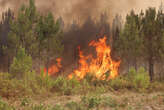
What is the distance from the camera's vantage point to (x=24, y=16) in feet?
73.7

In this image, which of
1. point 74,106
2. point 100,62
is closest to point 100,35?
point 100,62

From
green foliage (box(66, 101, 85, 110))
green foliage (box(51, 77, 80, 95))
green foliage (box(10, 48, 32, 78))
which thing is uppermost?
green foliage (box(10, 48, 32, 78))

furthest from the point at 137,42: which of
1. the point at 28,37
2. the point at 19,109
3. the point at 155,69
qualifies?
the point at 19,109

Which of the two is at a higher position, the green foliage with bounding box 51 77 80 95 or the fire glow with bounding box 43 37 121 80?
the fire glow with bounding box 43 37 121 80

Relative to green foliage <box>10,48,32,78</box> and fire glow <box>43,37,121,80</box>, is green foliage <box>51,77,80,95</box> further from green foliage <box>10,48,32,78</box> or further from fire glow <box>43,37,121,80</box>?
fire glow <box>43,37,121,80</box>

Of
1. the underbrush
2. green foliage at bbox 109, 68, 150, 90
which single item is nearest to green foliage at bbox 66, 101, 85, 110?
the underbrush

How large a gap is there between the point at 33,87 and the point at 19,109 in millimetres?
3392

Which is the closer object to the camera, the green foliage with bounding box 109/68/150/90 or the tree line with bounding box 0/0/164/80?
the green foliage with bounding box 109/68/150/90

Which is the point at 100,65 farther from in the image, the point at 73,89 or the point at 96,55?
the point at 73,89

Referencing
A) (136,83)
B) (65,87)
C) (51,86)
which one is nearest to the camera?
(65,87)

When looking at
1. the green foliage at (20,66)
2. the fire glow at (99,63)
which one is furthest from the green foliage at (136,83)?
the green foliage at (20,66)

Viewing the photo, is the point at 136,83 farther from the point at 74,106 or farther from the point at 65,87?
the point at 74,106

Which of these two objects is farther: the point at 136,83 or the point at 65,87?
the point at 136,83

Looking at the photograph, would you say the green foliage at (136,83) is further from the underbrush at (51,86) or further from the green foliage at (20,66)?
the green foliage at (20,66)
